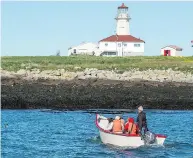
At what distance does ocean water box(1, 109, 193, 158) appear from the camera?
109ft

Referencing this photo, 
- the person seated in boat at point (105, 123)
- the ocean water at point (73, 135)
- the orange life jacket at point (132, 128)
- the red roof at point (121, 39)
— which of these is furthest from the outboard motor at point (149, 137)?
the red roof at point (121, 39)

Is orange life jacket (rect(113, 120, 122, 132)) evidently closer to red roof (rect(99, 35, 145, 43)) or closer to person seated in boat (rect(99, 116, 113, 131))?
person seated in boat (rect(99, 116, 113, 131))

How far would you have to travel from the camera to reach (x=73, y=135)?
39844mm

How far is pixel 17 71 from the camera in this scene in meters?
75.3

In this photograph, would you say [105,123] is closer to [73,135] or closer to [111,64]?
[73,135]

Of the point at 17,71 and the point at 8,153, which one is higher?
the point at 17,71

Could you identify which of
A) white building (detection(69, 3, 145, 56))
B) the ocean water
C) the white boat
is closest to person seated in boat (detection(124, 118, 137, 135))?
the white boat

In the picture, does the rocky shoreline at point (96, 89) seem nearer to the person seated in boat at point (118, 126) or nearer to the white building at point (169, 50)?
the person seated in boat at point (118, 126)

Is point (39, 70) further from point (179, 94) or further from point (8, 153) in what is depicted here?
point (8, 153)

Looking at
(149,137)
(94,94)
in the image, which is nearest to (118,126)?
(149,137)

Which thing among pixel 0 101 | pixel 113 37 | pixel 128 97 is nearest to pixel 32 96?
pixel 0 101

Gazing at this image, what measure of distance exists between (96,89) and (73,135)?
20856mm

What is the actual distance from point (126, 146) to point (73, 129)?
8786 millimetres

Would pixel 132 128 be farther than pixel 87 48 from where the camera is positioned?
No
